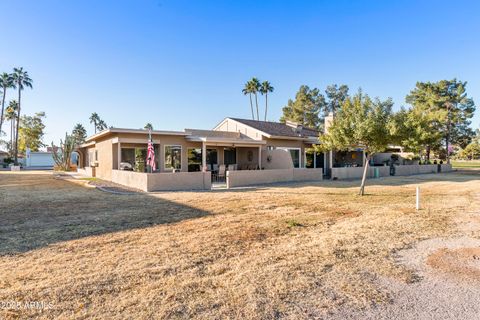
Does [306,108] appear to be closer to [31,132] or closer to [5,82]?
[5,82]

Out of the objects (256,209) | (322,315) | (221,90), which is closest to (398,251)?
(322,315)

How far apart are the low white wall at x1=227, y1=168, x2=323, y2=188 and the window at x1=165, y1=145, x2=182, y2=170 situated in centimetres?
567

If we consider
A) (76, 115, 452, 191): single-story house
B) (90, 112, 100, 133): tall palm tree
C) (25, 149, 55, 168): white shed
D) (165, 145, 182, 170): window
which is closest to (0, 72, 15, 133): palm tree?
(25, 149, 55, 168): white shed

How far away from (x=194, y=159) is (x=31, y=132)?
187ft

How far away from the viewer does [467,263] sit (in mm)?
4875

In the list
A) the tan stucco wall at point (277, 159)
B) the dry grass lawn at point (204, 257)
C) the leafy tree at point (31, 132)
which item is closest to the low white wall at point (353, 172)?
the tan stucco wall at point (277, 159)

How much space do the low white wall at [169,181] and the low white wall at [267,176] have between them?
5.02 feet

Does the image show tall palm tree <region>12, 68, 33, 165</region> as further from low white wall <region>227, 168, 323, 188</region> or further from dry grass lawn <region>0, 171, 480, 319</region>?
dry grass lawn <region>0, 171, 480, 319</region>

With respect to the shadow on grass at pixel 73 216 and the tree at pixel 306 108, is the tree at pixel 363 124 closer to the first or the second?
the shadow on grass at pixel 73 216

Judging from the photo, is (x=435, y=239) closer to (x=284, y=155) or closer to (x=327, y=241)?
(x=327, y=241)

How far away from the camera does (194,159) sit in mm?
21594

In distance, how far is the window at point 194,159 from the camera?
21.1m

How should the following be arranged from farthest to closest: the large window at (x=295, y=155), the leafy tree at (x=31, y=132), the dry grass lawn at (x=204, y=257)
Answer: the leafy tree at (x=31, y=132), the large window at (x=295, y=155), the dry grass lawn at (x=204, y=257)

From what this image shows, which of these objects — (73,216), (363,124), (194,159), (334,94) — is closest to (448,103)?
(334,94)
